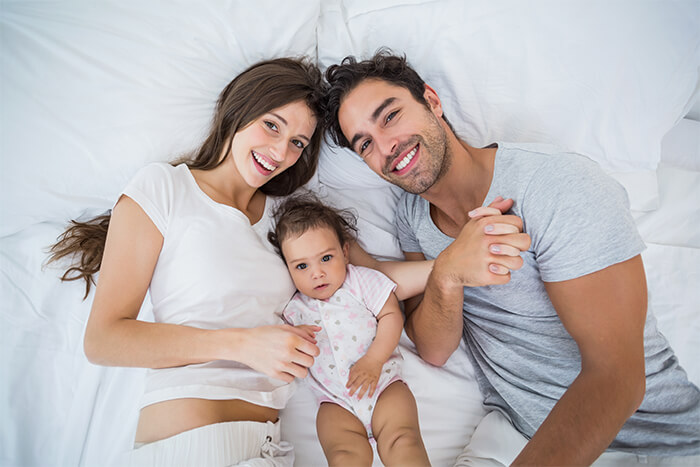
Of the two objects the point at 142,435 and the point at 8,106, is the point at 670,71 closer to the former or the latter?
the point at 142,435

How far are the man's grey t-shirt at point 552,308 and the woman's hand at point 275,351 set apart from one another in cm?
71

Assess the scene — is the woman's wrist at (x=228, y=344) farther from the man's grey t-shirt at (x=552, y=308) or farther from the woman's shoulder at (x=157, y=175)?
the man's grey t-shirt at (x=552, y=308)

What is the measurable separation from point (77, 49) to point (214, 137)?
62 cm

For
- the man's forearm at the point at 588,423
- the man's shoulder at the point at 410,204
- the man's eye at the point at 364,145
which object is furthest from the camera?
the man's shoulder at the point at 410,204

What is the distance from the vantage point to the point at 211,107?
73.0 inches

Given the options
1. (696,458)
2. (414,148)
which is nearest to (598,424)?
(696,458)

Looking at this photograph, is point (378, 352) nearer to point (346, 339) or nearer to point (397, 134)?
point (346, 339)

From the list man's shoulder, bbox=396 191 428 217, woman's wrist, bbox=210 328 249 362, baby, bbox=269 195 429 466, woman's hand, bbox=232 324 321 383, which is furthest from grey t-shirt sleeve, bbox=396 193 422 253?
woman's wrist, bbox=210 328 249 362

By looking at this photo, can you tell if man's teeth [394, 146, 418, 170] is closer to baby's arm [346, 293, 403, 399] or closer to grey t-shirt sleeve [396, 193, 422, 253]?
grey t-shirt sleeve [396, 193, 422, 253]

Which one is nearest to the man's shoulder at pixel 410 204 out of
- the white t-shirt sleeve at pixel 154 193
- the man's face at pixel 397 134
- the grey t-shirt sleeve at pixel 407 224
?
the grey t-shirt sleeve at pixel 407 224

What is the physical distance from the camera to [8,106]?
1.67 metres

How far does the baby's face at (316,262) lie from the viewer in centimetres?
166

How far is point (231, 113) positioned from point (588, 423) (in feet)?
5.34

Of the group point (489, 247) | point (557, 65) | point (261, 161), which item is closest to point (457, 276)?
point (489, 247)
